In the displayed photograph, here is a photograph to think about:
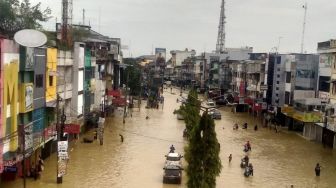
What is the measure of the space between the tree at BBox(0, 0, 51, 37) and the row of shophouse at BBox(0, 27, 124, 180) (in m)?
9.82

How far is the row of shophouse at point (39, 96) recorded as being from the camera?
108 ft

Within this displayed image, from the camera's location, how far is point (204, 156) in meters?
26.7

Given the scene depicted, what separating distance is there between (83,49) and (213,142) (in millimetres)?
35589

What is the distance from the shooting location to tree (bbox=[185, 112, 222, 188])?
2644 cm

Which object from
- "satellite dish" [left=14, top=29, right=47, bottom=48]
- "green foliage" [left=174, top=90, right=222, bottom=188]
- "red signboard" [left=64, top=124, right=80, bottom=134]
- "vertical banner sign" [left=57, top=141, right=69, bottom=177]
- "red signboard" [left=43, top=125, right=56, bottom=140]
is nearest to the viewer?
"green foliage" [left=174, top=90, right=222, bottom=188]

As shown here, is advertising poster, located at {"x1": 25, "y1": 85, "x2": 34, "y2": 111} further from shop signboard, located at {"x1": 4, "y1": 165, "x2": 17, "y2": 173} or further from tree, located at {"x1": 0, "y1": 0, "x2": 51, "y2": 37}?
tree, located at {"x1": 0, "y1": 0, "x2": 51, "y2": 37}

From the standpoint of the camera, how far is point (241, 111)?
10238 cm

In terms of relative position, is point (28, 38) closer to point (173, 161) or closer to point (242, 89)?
point (173, 161)

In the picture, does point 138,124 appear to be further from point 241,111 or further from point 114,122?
point 241,111

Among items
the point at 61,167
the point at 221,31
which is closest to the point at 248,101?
the point at 61,167

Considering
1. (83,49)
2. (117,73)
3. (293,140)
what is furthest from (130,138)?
(117,73)

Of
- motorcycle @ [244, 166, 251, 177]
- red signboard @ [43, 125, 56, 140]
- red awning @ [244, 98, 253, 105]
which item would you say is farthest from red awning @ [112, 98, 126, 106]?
motorcycle @ [244, 166, 251, 177]

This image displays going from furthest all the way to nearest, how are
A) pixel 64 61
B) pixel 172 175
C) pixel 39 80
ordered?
1. pixel 64 61
2. pixel 39 80
3. pixel 172 175

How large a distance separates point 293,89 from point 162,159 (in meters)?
Answer: 34.6
